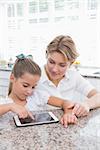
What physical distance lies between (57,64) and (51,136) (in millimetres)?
746

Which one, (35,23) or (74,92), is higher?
(35,23)

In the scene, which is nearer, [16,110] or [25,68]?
[16,110]

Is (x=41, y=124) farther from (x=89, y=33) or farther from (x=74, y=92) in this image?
(x=89, y=33)

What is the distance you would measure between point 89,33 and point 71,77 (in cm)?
219

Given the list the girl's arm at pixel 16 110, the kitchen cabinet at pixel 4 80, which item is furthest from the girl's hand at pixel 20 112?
the kitchen cabinet at pixel 4 80

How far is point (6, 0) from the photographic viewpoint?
4363 mm

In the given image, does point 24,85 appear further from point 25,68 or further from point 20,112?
point 20,112

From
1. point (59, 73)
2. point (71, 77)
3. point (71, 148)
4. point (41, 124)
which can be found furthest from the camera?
point (71, 77)

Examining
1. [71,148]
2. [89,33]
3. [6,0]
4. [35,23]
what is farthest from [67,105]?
[6,0]

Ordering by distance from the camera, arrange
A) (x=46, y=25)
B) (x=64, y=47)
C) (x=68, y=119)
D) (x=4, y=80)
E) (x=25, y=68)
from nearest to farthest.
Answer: (x=68, y=119), (x=25, y=68), (x=64, y=47), (x=4, y=80), (x=46, y=25)

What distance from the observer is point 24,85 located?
1349 millimetres

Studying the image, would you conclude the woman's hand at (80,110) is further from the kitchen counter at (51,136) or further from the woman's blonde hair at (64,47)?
the woman's blonde hair at (64,47)

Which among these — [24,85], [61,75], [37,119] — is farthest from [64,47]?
[37,119]

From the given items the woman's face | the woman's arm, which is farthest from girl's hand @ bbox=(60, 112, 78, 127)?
the woman's face
